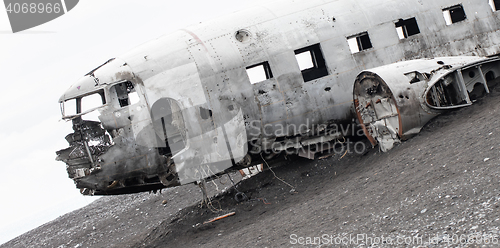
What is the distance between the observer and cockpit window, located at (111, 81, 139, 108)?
10.6 metres

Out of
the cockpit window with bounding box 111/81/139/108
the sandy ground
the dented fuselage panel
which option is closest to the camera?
the sandy ground

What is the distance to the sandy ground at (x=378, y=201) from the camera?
568 centimetres

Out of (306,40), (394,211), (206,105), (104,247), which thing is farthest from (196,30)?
(104,247)

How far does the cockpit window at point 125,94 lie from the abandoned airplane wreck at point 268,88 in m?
0.04

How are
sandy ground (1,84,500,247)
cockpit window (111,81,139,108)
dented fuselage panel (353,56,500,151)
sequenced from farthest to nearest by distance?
cockpit window (111,81,139,108) → dented fuselage panel (353,56,500,151) → sandy ground (1,84,500,247)

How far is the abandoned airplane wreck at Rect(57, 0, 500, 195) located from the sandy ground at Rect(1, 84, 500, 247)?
2.95ft

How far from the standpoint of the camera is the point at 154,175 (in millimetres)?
10727

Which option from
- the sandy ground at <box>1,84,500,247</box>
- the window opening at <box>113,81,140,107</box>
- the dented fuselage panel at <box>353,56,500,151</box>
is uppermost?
the window opening at <box>113,81,140,107</box>

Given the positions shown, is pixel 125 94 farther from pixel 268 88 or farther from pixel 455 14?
pixel 455 14

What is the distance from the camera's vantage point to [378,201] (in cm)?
766

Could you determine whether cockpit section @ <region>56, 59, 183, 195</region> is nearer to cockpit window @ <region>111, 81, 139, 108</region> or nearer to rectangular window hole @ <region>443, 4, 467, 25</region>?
cockpit window @ <region>111, 81, 139, 108</region>

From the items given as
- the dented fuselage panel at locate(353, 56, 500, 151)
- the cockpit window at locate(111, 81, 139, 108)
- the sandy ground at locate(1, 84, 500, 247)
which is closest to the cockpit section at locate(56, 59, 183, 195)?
the cockpit window at locate(111, 81, 139, 108)

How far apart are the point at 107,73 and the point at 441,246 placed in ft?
29.3

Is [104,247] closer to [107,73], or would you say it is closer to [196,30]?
[107,73]
